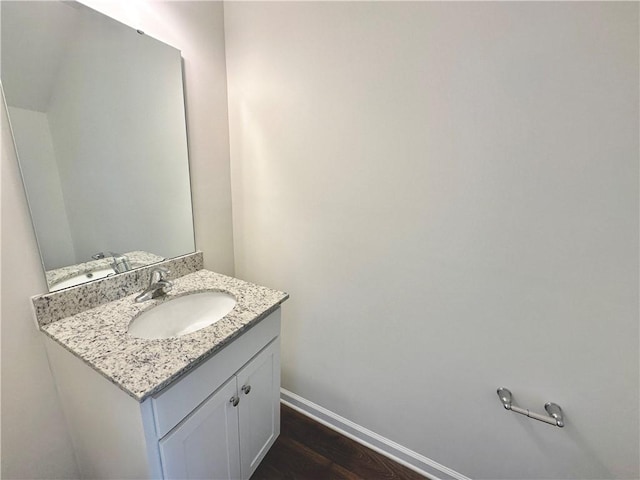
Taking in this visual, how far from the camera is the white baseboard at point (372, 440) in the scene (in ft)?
3.90

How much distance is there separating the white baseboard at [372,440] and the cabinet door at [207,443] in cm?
55

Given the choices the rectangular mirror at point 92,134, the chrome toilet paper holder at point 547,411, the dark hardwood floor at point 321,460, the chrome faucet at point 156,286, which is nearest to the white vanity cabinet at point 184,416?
the dark hardwood floor at point 321,460

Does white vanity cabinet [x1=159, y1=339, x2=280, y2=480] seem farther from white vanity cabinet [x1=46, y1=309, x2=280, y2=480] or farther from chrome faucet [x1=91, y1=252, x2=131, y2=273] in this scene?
chrome faucet [x1=91, y1=252, x2=131, y2=273]

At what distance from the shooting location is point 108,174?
1.00 metres

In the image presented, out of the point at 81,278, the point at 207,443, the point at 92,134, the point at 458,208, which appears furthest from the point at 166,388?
the point at 458,208

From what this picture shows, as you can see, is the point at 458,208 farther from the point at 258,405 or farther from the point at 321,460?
the point at 321,460

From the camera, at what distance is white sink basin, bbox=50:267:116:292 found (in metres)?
0.89

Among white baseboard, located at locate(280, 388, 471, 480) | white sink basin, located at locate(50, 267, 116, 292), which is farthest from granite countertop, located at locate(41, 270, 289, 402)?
white baseboard, located at locate(280, 388, 471, 480)

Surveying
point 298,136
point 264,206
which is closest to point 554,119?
point 298,136

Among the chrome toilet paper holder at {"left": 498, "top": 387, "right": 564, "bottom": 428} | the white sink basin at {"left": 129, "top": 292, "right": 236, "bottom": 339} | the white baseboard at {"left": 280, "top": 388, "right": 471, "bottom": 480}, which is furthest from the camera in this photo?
the white baseboard at {"left": 280, "top": 388, "right": 471, "bottom": 480}

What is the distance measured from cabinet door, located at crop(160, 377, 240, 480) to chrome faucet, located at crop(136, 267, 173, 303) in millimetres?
480

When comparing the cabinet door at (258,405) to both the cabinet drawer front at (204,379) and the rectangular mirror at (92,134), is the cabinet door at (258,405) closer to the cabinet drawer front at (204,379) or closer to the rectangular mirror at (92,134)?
the cabinet drawer front at (204,379)

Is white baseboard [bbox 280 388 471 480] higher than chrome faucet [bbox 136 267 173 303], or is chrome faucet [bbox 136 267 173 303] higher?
chrome faucet [bbox 136 267 173 303]

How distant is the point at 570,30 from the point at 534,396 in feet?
3.85
